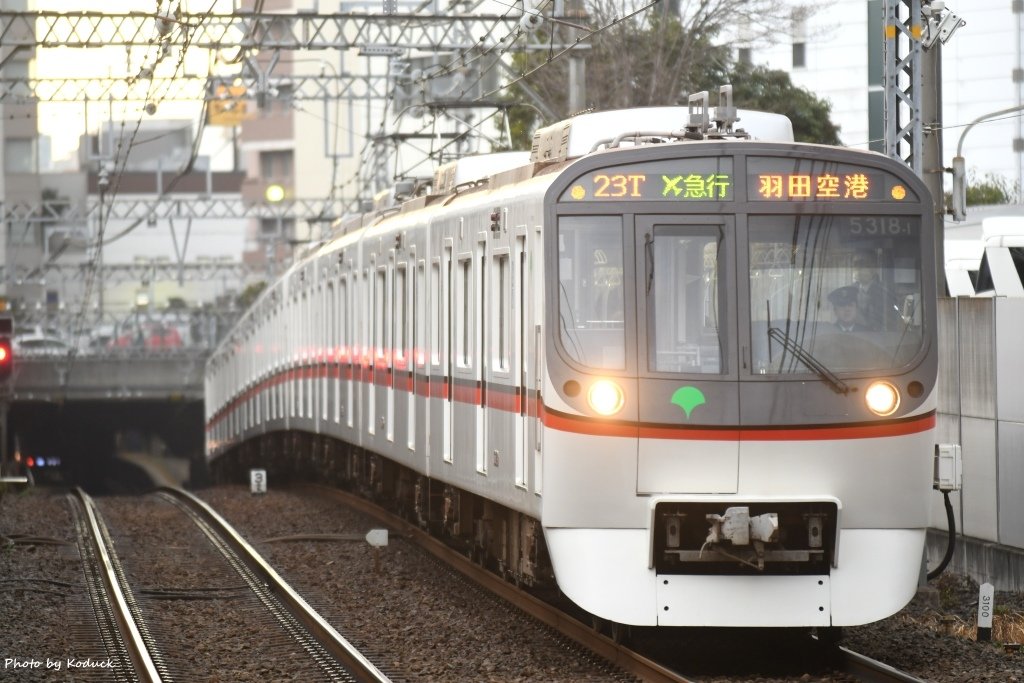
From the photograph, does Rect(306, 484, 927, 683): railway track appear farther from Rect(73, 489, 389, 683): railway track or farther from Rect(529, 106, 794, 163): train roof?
Rect(529, 106, 794, 163): train roof

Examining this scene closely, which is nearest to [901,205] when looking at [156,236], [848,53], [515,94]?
[515,94]

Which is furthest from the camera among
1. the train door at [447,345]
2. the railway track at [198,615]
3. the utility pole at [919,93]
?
the train door at [447,345]

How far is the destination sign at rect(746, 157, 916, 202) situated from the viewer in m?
8.91

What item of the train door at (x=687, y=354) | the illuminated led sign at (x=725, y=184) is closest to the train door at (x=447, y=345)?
the illuminated led sign at (x=725, y=184)

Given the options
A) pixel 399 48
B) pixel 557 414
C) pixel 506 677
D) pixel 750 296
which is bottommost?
pixel 506 677

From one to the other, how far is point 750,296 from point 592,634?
2159 mm

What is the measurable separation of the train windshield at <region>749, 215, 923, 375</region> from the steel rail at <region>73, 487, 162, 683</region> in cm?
360

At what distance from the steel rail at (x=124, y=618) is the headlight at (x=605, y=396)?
2.65 meters

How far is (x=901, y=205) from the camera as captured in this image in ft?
29.2

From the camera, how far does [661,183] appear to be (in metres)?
8.92

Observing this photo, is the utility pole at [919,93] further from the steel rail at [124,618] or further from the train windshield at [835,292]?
the steel rail at [124,618]

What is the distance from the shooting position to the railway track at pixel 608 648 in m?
8.57

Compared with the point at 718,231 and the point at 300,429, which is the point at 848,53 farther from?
the point at 718,231

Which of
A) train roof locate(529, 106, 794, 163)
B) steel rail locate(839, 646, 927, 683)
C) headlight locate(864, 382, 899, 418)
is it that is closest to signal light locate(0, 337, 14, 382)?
train roof locate(529, 106, 794, 163)
